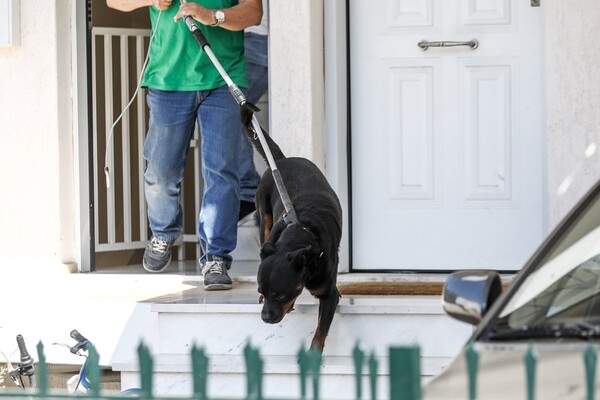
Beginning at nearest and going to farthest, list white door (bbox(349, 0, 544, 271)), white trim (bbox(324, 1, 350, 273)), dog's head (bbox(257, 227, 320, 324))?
1. dog's head (bbox(257, 227, 320, 324))
2. white door (bbox(349, 0, 544, 271))
3. white trim (bbox(324, 1, 350, 273))

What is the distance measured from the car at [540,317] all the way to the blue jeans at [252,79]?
5024 mm

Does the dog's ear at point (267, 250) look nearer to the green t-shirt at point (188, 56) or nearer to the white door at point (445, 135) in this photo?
the green t-shirt at point (188, 56)

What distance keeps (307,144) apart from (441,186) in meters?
0.84

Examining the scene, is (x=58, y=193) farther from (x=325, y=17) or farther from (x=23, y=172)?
(x=325, y=17)

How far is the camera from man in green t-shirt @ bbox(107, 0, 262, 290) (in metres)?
7.11

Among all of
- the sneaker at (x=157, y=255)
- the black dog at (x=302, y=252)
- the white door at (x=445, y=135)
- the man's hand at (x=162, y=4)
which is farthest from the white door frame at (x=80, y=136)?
the black dog at (x=302, y=252)

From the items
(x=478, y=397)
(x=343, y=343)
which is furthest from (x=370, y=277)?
(x=478, y=397)

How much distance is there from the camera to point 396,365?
232 centimetres

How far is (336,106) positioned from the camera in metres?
7.59

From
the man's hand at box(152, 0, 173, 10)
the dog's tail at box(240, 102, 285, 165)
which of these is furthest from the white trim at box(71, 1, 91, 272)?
the dog's tail at box(240, 102, 285, 165)

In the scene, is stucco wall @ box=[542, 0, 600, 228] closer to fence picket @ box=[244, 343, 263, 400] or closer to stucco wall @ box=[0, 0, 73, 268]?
stucco wall @ box=[0, 0, 73, 268]

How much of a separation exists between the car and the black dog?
7.25 feet

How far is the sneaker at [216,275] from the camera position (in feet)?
23.3

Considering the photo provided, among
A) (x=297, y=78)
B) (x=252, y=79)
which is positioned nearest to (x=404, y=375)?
(x=297, y=78)
